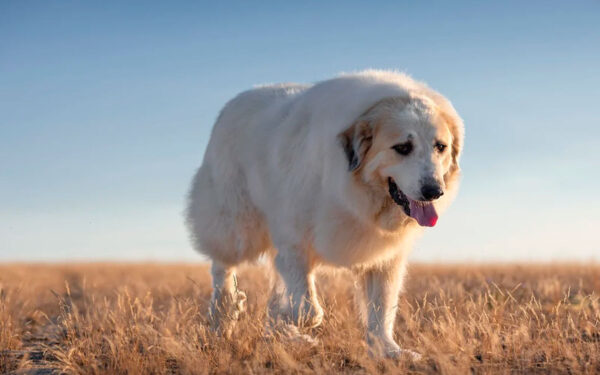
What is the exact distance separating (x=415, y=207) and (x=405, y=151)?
39cm

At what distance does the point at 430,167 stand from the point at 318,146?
0.90 meters

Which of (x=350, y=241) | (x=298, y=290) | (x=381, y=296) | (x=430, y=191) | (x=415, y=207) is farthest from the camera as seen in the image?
(x=381, y=296)

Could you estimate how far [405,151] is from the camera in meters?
4.10

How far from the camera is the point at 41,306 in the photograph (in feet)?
29.6

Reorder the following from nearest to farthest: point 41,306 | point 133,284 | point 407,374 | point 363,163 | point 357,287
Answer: point 407,374 → point 363,163 → point 357,287 → point 41,306 → point 133,284

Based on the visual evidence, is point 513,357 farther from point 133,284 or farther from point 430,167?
point 133,284

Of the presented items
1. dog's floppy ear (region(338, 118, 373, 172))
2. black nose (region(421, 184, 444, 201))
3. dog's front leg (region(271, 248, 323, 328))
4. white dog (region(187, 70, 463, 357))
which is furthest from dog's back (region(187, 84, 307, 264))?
black nose (region(421, 184, 444, 201))

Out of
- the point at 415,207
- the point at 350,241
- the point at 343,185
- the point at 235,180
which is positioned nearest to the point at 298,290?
the point at 350,241

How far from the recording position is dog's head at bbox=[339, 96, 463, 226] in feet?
13.2

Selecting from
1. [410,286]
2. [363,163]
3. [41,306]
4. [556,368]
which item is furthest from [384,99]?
A: [41,306]

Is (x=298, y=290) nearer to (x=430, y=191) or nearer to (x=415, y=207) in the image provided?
(x=415, y=207)

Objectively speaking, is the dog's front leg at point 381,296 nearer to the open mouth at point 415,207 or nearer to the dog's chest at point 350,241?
the dog's chest at point 350,241

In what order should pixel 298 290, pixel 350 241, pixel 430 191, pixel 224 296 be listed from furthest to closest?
pixel 224 296
pixel 298 290
pixel 350 241
pixel 430 191

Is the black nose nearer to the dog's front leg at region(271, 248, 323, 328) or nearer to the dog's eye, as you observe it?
the dog's eye
